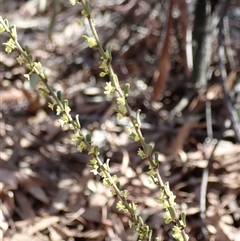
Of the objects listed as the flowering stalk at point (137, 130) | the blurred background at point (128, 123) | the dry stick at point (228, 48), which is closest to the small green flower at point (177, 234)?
the flowering stalk at point (137, 130)

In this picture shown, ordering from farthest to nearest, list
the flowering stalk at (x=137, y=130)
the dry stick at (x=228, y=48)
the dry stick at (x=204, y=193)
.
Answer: the dry stick at (x=228, y=48) < the dry stick at (x=204, y=193) < the flowering stalk at (x=137, y=130)

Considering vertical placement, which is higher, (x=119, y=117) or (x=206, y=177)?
(x=119, y=117)

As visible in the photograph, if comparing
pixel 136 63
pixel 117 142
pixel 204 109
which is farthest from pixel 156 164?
pixel 136 63

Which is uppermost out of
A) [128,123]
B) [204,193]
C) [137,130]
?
[137,130]

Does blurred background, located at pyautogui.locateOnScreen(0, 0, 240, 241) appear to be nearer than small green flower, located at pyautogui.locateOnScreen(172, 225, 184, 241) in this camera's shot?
No

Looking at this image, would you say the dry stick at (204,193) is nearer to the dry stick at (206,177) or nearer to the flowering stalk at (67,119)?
the dry stick at (206,177)

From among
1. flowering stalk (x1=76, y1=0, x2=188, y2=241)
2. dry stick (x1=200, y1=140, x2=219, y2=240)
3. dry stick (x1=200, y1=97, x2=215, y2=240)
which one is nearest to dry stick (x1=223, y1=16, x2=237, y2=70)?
dry stick (x1=200, y1=97, x2=215, y2=240)

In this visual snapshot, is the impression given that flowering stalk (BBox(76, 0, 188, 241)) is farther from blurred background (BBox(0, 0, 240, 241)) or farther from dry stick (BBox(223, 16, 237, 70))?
dry stick (BBox(223, 16, 237, 70))

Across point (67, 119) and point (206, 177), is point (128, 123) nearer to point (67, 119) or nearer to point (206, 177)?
point (206, 177)

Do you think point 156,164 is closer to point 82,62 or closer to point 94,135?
point 94,135

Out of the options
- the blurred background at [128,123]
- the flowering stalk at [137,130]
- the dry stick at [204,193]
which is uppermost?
the flowering stalk at [137,130]

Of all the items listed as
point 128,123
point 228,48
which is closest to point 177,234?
point 128,123
